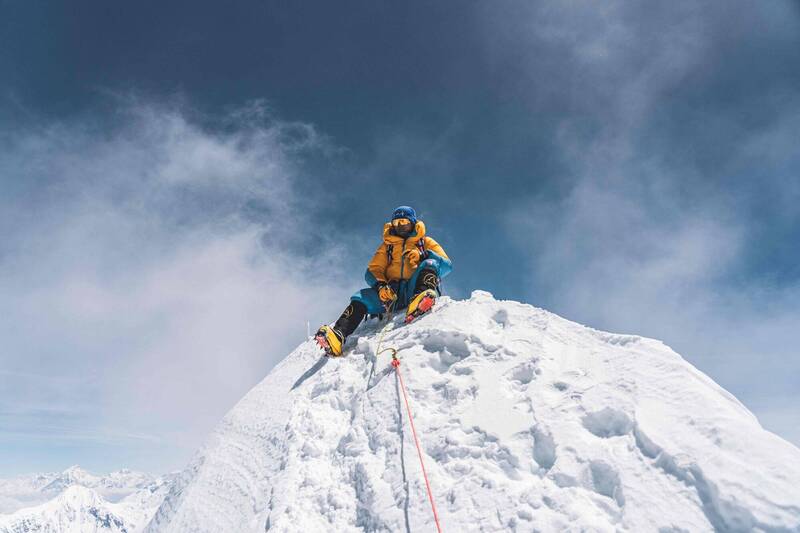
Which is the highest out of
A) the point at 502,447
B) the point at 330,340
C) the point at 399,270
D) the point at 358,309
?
the point at 399,270

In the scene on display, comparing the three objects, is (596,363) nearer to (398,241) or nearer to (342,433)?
(342,433)

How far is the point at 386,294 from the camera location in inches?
333

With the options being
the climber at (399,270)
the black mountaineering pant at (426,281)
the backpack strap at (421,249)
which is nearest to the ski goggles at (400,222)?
the climber at (399,270)

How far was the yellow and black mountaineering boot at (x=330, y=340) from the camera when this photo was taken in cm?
742

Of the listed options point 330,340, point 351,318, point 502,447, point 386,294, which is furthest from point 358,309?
point 502,447

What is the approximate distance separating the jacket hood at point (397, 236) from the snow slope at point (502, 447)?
7.03ft

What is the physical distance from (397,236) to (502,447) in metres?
5.15

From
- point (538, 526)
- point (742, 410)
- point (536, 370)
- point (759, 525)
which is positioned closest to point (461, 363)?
point (536, 370)

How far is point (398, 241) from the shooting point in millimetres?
8578

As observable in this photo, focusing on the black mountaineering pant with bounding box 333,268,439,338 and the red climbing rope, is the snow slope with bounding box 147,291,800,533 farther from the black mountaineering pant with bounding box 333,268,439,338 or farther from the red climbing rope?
the black mountaineering pant with bounding box 333,268,439,338

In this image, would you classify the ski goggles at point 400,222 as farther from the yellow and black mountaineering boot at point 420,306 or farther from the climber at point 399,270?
the yellow and black mountaineering boot at point 420,306

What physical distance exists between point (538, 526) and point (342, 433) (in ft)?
9.31

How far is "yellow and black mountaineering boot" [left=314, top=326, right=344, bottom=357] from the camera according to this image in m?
7.42

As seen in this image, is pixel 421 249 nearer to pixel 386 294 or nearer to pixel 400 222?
pixel 400 222
